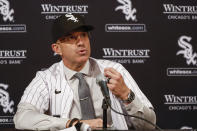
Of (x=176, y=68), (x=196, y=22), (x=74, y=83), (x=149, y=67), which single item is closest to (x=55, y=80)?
(x=74, y=83)

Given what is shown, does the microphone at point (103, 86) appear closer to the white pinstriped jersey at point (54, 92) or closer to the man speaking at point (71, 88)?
the man speaking at point (71, 88)

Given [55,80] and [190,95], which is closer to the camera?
[55,80]

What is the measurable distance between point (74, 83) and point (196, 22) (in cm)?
172

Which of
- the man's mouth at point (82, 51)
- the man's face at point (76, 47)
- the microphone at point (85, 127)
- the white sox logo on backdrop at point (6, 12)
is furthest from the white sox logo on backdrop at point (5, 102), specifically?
the microphone at point (85, 127)

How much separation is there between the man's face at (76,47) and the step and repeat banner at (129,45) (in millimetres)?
1048

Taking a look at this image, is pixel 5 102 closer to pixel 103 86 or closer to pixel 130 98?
pixel 130 98

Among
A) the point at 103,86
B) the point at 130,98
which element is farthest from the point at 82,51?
the point at 103,86

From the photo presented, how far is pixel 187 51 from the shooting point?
3.39 meters

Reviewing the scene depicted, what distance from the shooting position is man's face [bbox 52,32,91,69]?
2.23 metres

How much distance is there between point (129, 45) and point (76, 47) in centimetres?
124

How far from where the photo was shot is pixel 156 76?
3367 millimetres

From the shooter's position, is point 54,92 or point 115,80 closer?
point 115,80

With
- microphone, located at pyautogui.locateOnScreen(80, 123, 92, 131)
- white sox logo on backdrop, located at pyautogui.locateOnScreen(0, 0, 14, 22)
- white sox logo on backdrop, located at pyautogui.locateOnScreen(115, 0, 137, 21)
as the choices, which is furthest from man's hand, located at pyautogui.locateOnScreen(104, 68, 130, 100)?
white sox logo on backdrop, located at pyautogui.locateOnScreen(0, 0, 14, 22)

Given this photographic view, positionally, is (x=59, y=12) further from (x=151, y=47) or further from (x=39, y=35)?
(x=151, y=47)
